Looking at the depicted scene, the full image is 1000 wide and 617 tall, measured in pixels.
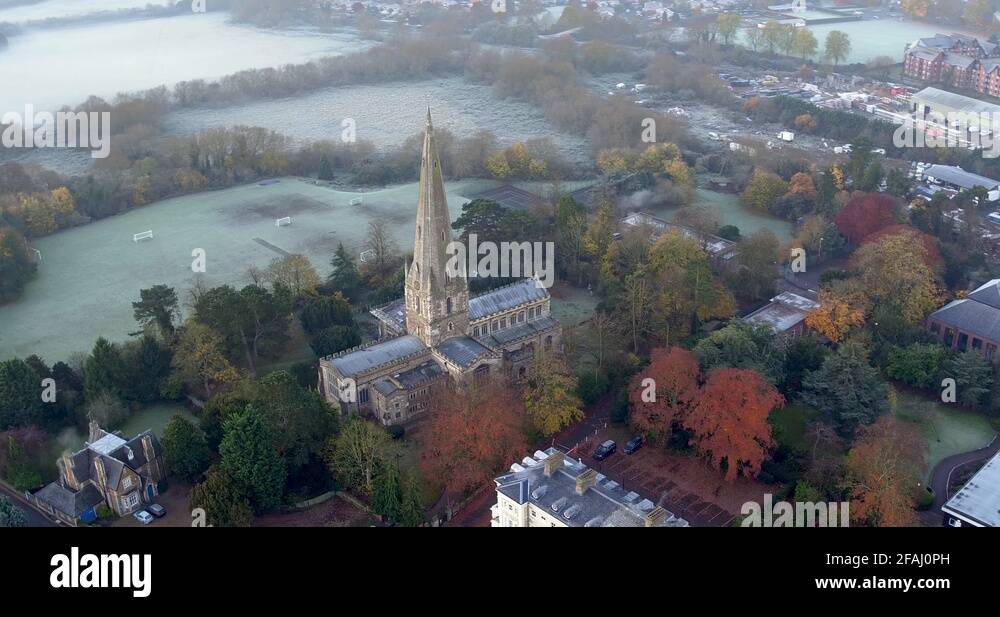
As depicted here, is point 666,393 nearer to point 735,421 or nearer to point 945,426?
point 735,421

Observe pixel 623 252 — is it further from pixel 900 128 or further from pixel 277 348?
pixel 900 128

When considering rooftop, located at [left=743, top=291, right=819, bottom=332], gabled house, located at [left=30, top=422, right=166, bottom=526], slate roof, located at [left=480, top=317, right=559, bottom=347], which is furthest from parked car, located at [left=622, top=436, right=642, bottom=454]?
Result: gabled house, located at [left=30, top=422, right=166, bottom=526]

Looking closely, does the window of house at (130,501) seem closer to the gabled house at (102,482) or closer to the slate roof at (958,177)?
the gabled house at (102,482)

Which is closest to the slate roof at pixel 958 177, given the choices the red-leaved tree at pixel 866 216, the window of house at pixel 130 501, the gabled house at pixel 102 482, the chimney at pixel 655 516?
→ the red-leaved tree at pixel 866 216

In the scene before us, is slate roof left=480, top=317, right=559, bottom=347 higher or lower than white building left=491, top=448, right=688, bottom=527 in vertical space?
higher

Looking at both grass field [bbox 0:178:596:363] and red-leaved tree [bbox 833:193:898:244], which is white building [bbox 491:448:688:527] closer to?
grass field [bbox 0:178:596:363]

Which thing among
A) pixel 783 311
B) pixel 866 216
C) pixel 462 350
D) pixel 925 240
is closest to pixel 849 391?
pixel 783 311
